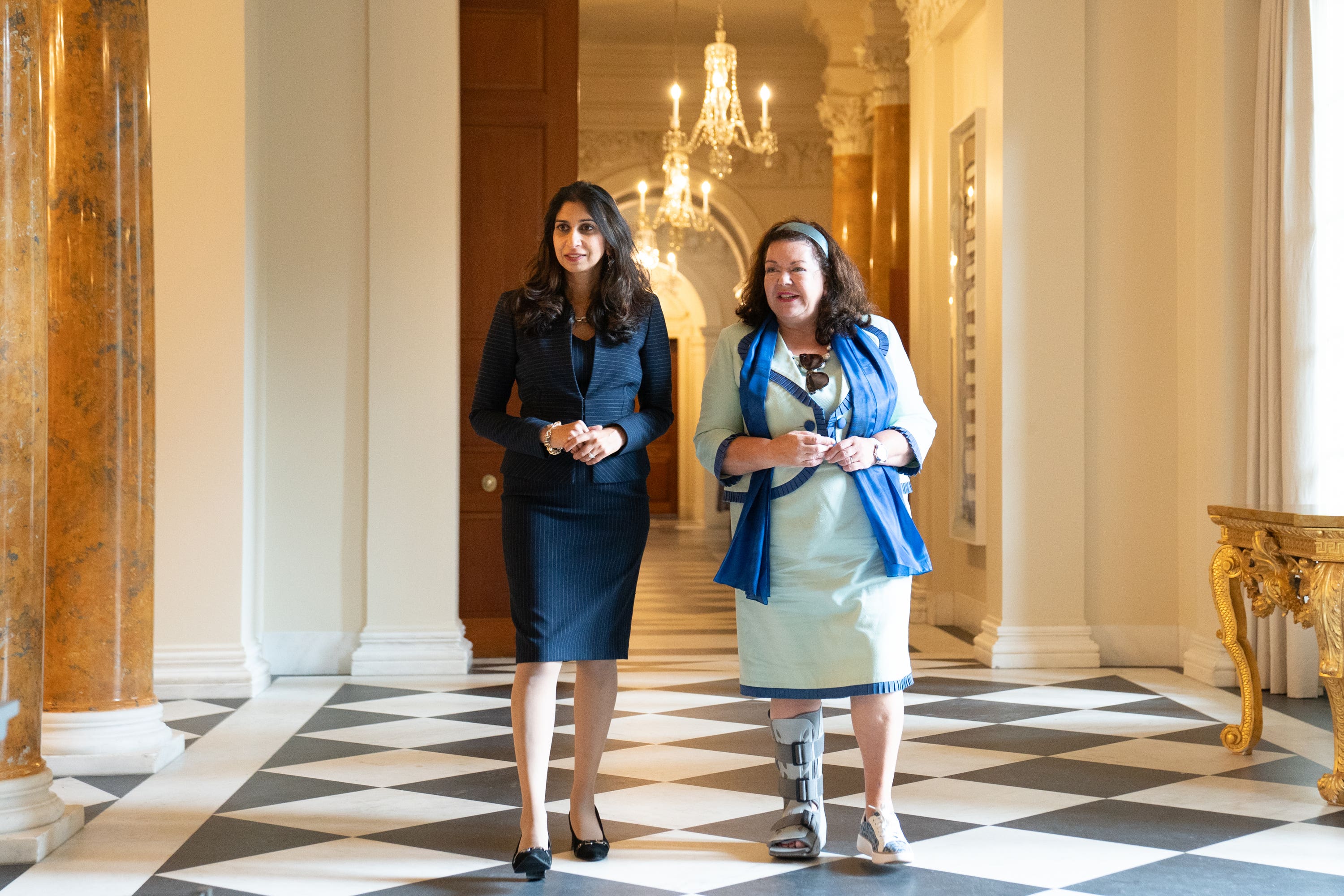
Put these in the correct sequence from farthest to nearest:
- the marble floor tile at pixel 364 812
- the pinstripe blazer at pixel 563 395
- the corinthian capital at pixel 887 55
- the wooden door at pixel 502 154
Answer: the corinthian capital at pixel 887 55, the wooden door at pixel 502 154, the marble floor tile at pixel 364 812, the pinstripe blazer at pixel 563 395

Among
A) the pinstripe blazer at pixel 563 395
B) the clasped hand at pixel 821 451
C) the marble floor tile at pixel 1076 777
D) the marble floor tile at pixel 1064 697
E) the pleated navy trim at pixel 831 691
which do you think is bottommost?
the marble floor tile at pixel 1064 697

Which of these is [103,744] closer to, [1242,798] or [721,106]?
[1242,798]

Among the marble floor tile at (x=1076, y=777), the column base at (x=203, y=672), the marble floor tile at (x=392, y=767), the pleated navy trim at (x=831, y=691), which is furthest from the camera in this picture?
the column base at (x=203, y=672)

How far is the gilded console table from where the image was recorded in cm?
349

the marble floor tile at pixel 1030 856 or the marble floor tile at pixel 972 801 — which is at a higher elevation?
the marble floor tile at pixel 1030 856

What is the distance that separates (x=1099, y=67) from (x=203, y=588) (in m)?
4.81

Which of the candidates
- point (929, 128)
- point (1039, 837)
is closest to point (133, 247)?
point (1039, 837)

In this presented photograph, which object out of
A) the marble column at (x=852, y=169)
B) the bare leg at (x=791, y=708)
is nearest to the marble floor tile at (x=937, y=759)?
the bare leg at (x=791, y=708)

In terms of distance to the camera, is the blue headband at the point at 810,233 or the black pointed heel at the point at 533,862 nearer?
the black pointed heel at the point at 533,862

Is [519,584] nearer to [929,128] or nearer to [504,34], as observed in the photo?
[504,34]

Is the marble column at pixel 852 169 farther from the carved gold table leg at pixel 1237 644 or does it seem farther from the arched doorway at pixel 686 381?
the arched doorway at pixel 686 381

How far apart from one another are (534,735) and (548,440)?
0.68m

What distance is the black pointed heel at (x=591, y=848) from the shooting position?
9.66 ft

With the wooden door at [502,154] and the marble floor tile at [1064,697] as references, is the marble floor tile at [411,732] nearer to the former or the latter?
the wooden door at [502,154]
